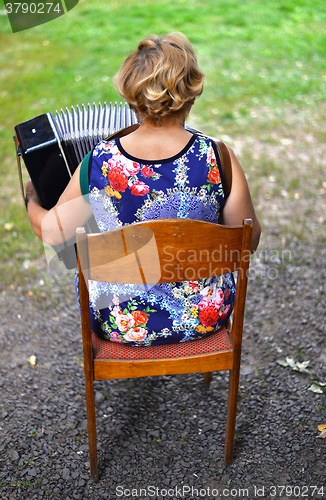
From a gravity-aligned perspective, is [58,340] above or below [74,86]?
below

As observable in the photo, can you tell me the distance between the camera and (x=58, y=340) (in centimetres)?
277

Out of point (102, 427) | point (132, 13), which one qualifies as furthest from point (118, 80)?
point (132, 13)

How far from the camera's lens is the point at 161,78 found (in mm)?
1563

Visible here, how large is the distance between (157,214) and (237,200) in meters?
0.31

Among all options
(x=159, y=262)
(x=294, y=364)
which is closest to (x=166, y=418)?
(x=294, y=364)

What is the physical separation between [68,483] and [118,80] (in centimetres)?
164

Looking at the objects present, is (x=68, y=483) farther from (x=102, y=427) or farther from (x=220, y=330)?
(x=220, y=330)

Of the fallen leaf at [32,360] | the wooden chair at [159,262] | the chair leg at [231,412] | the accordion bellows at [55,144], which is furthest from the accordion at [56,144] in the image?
the chair leg at [231,412]

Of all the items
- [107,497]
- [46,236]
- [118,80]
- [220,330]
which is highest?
[118,80]

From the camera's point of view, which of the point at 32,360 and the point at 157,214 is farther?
the point at 32,360

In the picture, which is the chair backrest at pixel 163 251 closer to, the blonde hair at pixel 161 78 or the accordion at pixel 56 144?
the blonde hair at pixel 161 78

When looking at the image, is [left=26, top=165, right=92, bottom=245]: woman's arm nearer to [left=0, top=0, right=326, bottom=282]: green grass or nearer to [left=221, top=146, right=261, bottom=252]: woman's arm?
[left=221, top=146, right=261, bottom=252]: woman's arm

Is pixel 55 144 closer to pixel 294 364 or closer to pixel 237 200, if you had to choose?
pixel 237 200

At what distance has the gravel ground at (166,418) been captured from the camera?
1960mm
